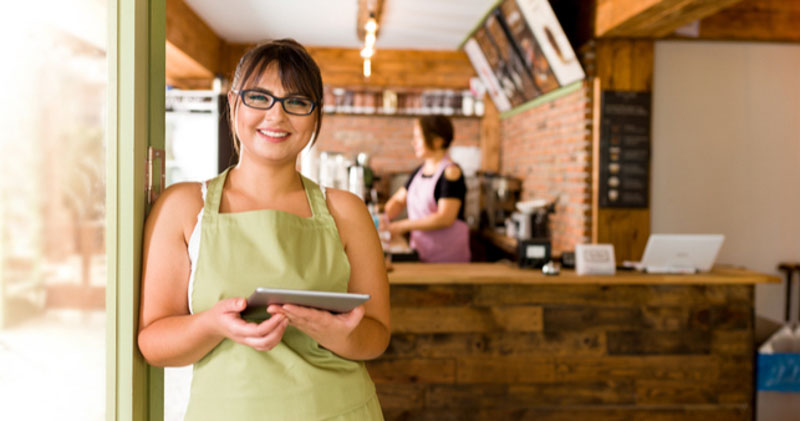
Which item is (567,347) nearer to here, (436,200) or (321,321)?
(436,200)

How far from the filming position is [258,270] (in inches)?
45.8

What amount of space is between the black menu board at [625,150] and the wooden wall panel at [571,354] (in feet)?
4.81

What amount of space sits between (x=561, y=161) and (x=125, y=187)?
4.36 meters

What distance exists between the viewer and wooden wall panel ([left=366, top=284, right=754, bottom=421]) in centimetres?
304

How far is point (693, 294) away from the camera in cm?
314

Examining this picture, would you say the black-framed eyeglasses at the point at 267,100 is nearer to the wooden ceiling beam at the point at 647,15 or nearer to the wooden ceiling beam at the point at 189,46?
the wooden ceiling beam at the point at 647,15

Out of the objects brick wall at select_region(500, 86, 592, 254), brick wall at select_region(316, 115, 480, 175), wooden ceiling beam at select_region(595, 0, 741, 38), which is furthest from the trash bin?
brick wall at select_region(316, 115, 480, 175)

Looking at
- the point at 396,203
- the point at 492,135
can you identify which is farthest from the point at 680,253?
the point at 492,135

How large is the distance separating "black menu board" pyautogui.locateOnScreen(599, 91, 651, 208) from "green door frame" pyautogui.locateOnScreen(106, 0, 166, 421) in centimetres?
382

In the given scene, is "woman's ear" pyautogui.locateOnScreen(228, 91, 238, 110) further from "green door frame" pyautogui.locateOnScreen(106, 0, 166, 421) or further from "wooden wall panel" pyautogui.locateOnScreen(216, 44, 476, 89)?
"wooden wall panel" pyautogui.locateOnScreen(216, 44, 476, 89)

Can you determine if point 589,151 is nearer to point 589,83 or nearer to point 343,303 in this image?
point 589,83

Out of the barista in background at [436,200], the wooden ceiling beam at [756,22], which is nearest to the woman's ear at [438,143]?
the barista in background at [436,200]

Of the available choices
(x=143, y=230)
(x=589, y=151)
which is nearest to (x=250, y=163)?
(x=143, y=230)

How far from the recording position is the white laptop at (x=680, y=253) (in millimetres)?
3215
